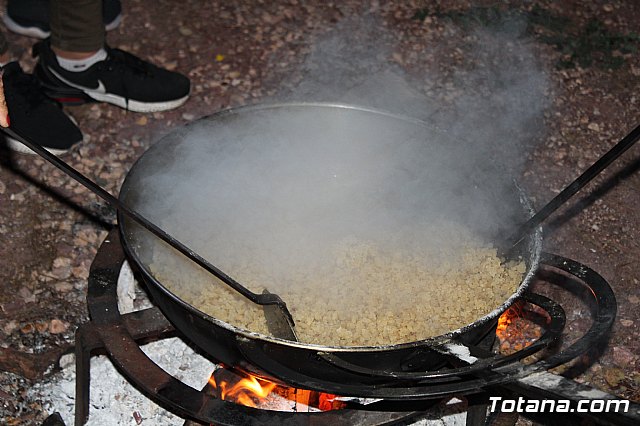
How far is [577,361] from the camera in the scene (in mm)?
2457

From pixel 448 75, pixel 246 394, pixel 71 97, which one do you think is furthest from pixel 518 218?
pixel 71 97

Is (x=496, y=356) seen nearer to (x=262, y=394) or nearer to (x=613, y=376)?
(x=262, y=394)

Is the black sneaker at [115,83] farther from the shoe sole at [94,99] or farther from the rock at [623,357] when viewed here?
the rock at [623,357]

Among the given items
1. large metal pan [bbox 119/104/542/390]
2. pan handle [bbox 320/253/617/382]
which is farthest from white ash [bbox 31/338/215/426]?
pan handle [bbox 320/253/617/382]

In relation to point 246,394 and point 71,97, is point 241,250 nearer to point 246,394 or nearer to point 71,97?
point 246,394

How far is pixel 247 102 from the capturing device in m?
3.43

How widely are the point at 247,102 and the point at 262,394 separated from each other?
165 centimetres

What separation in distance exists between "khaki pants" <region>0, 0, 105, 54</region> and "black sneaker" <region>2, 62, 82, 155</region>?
0.74ft

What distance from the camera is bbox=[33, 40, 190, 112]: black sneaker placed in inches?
126

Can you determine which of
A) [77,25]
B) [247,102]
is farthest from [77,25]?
[247,102]

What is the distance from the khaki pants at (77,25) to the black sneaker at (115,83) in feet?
0.30

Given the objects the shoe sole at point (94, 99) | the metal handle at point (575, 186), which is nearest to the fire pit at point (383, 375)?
the metal handle at point (575, 186)

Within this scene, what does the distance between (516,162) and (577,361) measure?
3.33 ft

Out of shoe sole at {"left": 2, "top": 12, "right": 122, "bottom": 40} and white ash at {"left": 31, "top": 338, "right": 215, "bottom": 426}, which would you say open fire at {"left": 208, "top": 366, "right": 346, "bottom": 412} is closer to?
white ash at {"left": 31, "top": 338, "right": 215, "bottom": 426}
